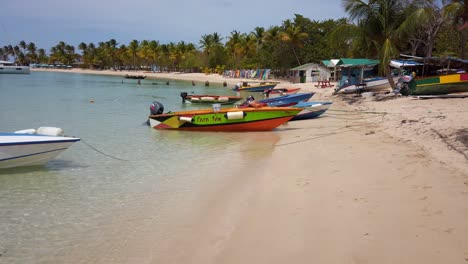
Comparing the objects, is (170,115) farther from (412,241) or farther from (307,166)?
(412,241)

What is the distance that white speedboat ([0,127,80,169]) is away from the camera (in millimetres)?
7763

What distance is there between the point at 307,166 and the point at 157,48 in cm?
10382

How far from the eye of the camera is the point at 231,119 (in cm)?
1270

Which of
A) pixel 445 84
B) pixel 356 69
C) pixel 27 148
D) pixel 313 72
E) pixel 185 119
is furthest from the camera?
pixel 313 72

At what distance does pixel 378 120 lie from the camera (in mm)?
13422

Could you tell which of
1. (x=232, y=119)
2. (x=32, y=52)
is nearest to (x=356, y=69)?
(x=232, y=119)

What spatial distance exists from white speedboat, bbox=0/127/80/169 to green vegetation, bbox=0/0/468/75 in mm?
10053

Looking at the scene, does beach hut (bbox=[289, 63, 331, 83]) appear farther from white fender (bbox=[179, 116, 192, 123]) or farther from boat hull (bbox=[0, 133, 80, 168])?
boat hull (bbox=[0, 133, 80, 168])

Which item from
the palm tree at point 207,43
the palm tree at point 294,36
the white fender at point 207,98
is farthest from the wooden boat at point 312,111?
the palm tree at point 207,43

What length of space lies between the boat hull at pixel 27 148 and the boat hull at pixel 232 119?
5497mm

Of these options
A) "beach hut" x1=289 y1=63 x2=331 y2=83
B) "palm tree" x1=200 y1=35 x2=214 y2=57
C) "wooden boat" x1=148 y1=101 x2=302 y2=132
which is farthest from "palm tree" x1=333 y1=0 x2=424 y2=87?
"palm tree" x1=200 y1=35 x2=214 y2=57

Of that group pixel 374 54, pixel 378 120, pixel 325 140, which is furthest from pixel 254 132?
pixel 374 54

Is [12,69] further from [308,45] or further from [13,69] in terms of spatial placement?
[308,45]

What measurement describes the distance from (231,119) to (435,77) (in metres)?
9.43
